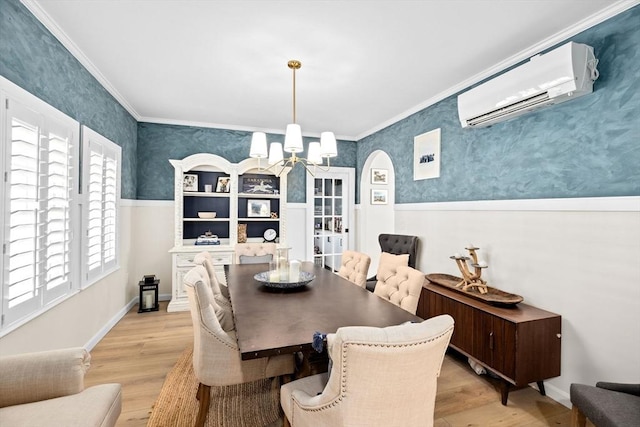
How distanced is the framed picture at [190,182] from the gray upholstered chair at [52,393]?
133 inches

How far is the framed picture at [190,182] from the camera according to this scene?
4648 mm

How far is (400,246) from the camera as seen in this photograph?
4070mm

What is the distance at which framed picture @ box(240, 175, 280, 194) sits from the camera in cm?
493

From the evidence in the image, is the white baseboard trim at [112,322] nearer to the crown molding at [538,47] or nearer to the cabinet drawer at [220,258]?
the cabinet drawer at [220,258]

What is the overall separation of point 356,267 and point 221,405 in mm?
1512

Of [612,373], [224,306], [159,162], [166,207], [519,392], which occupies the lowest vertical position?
[519,392]

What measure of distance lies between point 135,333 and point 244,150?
288 cm

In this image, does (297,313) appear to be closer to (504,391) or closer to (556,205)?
(504,391)

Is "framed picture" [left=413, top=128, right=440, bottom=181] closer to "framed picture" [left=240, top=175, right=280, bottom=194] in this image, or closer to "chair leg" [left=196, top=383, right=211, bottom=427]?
"framed picture" [left=240, top=175, right=280, bottom=194]

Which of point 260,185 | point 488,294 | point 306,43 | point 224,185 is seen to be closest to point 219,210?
point 224,185

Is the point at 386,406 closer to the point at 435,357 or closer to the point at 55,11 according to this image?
the point at 435,357

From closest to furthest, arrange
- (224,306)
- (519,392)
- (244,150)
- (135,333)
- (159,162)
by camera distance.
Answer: (519,392) < (224,306) < (135,333) < (159,162) < (244,150)

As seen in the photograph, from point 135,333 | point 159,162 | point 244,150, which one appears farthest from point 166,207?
point 135,333

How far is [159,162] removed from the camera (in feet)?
15.2
